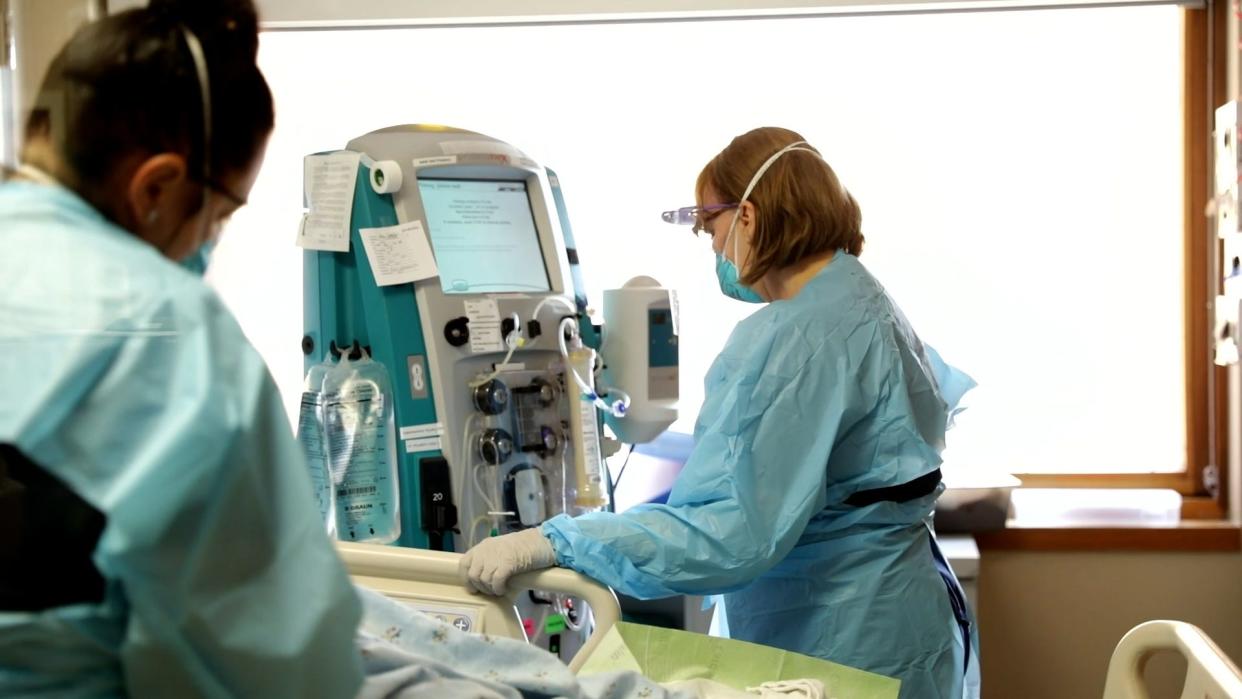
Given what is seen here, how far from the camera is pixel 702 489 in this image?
5.80ft

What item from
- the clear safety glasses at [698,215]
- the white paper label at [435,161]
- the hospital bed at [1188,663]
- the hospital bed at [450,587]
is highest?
the white paper label at [435,161]

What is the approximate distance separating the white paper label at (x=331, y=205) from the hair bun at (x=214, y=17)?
136 centimetres

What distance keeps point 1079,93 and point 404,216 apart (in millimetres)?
2102

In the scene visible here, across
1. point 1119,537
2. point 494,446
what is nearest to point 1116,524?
point 1119,537

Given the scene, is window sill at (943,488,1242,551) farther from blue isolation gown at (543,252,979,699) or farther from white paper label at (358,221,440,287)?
white paper label at (358,221,440,287)

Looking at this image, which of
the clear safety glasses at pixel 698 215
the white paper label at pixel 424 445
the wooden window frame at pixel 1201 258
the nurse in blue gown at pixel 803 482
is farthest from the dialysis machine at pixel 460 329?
the wooden window frame at pixel 1201 258

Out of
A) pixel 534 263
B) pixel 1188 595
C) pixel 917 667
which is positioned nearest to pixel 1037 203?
pixel 1188 595

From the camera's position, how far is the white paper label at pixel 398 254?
Answer: 87.8 inches

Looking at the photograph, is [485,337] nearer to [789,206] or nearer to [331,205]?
[331,205]

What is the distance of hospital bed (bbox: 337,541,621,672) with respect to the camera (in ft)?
5.41

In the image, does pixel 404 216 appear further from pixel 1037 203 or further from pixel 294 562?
pixel 1037 203

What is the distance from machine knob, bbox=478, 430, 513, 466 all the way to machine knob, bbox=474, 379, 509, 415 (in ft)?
0.15

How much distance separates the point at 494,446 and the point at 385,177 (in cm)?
60

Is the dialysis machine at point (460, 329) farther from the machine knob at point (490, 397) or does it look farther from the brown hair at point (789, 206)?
the brown hair at point (789, 206)
